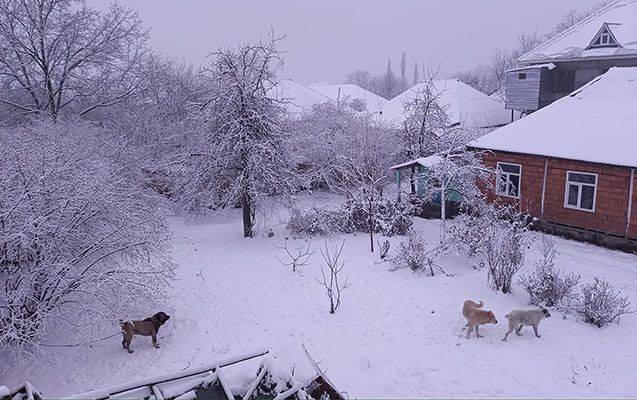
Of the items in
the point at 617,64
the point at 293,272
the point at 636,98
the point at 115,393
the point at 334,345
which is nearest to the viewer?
the point at 115,393

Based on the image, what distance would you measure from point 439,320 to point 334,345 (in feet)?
8.65

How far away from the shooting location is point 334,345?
10398mm

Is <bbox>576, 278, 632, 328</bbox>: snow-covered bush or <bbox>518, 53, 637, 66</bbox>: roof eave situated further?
<bbox>518, 53, 637, 66</bbox>: roof eave

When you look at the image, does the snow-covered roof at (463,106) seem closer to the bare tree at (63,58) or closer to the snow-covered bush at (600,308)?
the bare tree at (63,58)

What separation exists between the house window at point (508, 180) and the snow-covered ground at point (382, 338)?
3.00 meters

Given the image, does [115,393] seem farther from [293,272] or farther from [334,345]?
[293,272]

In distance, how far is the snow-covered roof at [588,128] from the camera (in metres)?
15.5

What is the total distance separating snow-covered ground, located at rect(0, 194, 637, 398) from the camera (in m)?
8.84

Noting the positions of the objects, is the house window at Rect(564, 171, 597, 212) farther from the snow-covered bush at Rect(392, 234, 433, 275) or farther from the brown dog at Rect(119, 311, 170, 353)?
the brown dog at Rect(119, 311, 170, 353)

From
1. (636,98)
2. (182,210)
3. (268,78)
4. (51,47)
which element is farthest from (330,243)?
(51,47)

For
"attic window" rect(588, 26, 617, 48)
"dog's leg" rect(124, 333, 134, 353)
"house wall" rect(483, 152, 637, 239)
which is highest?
"attic window" rect(588, 26, 617, 48)

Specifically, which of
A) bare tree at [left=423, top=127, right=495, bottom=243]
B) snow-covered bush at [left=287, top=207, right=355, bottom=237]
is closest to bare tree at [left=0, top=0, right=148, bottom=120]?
snow-covered bush at [left=287, top=207, right=355, bottom=237]

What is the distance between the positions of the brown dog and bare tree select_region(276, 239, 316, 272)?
5004 mm

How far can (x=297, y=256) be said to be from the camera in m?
16.2
